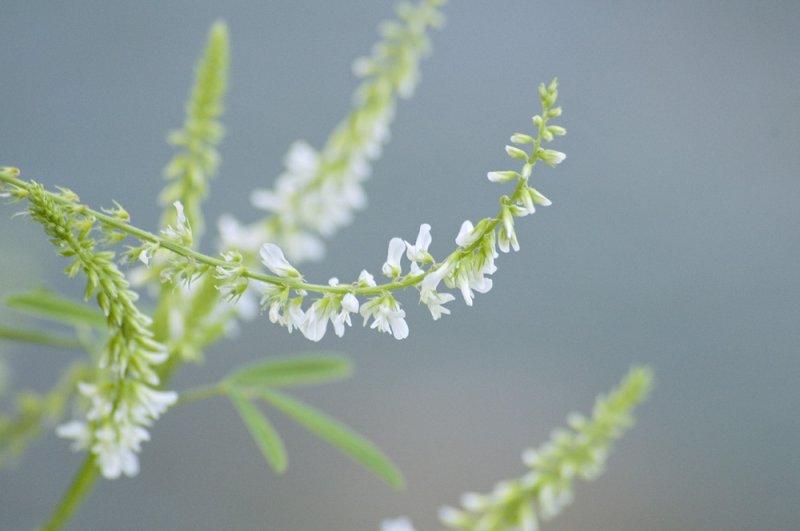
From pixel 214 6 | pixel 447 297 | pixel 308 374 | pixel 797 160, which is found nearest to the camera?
pixel 447 297

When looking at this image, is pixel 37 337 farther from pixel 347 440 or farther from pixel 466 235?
pixel 466 235

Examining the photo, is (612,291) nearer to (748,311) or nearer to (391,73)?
(748,311)

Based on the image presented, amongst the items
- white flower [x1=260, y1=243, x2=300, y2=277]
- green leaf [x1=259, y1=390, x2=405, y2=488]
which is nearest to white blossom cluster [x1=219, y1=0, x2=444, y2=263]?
green leaf [x1=259, y1=390, x2=405, y2=488]

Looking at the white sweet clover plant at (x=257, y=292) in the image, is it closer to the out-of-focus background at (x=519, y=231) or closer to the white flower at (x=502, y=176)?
the white flower at (x=502, y=176)

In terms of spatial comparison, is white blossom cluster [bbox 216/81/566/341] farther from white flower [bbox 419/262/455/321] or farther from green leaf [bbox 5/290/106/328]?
green leaf [bbox 5/290/106/328]

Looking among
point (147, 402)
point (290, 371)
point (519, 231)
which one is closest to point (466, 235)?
point (147, 402)

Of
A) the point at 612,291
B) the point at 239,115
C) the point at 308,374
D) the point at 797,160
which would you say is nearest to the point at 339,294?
the point at 308,374
